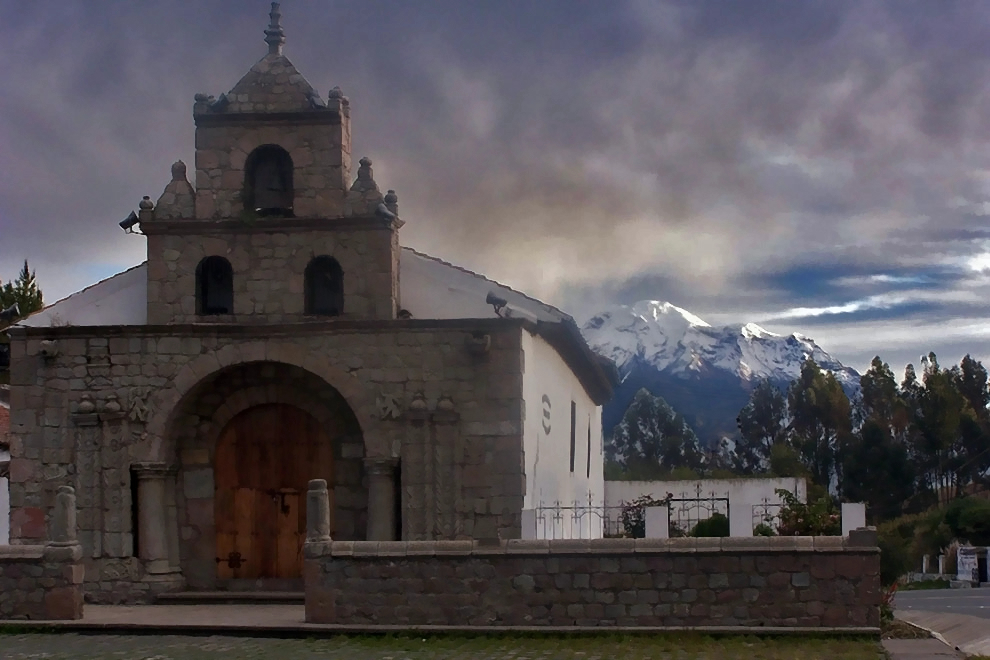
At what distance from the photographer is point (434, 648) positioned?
1399 cm

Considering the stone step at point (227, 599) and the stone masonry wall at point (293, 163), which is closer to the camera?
the stone step at point (227, 599)

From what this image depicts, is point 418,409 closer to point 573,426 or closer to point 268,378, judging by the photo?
point 268,378

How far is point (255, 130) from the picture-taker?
19375 mm

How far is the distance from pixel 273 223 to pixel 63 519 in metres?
5.25

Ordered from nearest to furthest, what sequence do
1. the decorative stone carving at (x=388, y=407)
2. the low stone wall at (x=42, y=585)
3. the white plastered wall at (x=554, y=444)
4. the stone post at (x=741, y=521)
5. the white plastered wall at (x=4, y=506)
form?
the stone post at (x=741, y=521), the low stone wall at (x=42, y=585), the decorative stone carving at (x=388, y=407), the white plastered wall at (x=554, y=444), the white plastered wall at (x=4, y=506)

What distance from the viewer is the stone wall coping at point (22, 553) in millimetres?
16062

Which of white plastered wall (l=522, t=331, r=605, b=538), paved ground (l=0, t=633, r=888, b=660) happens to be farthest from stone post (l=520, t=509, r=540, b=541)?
paved ground (l=0, t=633, r=888, b=660)

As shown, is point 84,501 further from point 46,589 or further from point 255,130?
point 255,130

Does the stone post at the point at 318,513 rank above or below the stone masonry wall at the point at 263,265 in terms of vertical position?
below

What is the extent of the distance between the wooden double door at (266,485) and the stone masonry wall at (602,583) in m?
3.92

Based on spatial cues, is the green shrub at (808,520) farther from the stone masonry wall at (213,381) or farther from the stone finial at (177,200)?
the stone finial at (177,200)

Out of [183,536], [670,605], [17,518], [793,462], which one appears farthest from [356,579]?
[793,462]

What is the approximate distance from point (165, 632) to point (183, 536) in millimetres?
3499

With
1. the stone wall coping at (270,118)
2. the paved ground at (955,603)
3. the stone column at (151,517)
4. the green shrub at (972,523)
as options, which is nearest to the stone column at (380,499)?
the stone column at (151,517)
